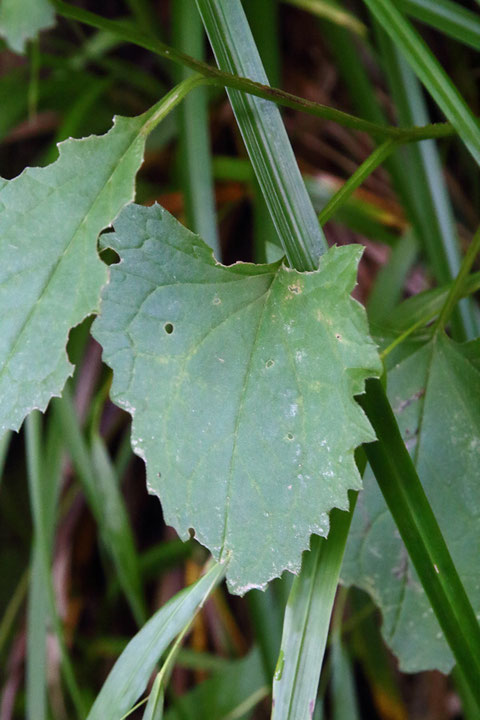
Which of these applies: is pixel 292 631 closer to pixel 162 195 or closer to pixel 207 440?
pixel 207 440

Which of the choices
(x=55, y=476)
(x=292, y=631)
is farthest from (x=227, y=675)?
(x=292, y=631)

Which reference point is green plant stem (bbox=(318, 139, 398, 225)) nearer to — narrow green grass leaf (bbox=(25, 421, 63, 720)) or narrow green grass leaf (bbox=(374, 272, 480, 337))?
narrow green grass leaf (bbox=(374, 272, 480, 337))

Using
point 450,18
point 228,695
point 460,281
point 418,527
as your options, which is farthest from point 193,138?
point 228,695

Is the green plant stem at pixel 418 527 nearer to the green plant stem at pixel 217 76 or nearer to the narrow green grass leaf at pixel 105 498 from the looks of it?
the green plant stem at pixel 217 76

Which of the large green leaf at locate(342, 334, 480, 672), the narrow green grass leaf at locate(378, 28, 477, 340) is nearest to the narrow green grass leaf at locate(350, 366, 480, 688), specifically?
the large green leaf at locate(342, 334, 480, 672)

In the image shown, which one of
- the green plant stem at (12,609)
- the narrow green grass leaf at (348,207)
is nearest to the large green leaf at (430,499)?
the narrow green grass leaf at (348,207)
